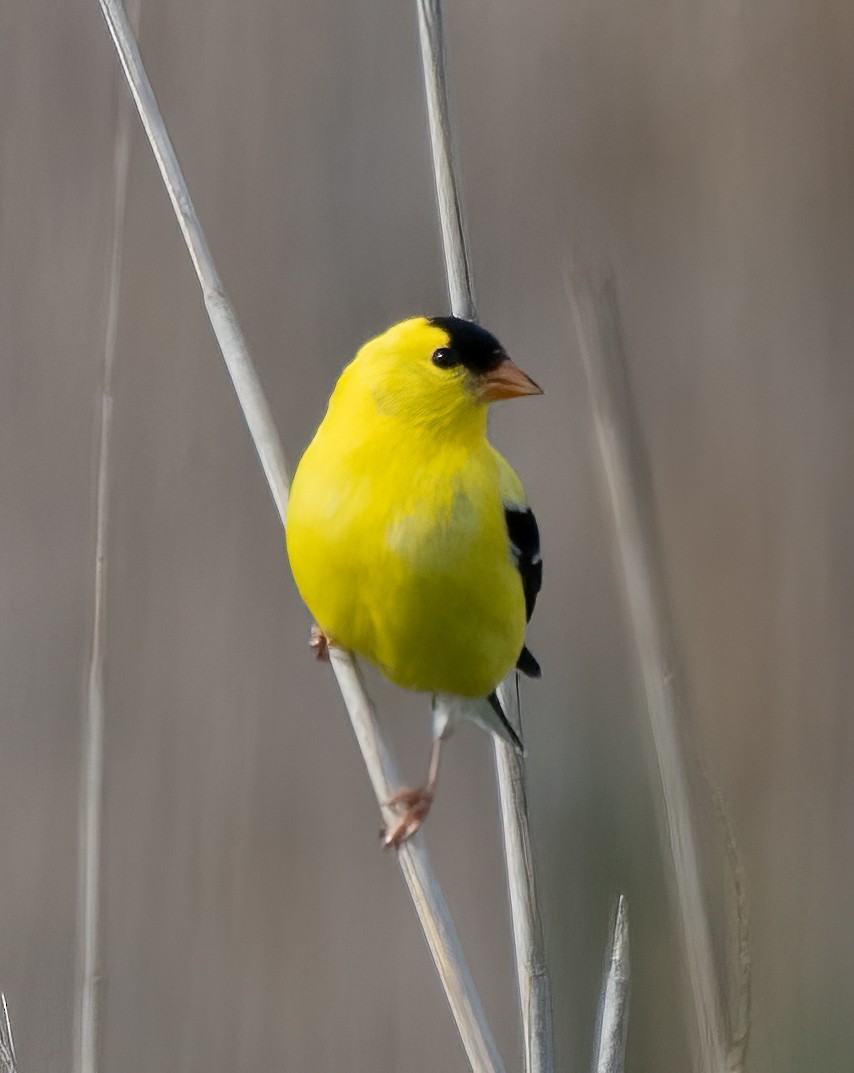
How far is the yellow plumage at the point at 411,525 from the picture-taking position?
1.68 metres

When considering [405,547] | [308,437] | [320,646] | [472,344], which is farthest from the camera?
[308,437]

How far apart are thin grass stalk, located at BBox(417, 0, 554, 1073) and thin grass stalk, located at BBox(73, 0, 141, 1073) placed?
470mm

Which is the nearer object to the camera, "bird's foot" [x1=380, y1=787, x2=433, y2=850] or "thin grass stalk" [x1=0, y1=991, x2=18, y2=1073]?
"thin grass stalk" [x1=0, y1=991, x2=18, y2=1073]

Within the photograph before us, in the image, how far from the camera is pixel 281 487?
1768 millimetres

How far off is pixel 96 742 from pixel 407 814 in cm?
47

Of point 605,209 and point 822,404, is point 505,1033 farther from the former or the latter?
point 605,209

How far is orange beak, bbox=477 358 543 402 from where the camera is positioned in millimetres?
1810

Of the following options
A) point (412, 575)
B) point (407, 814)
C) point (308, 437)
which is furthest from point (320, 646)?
point (308, 437)

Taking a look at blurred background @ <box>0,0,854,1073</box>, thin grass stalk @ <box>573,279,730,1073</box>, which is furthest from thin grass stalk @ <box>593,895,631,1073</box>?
blurred background @ <box>0,0,854,1073</box>

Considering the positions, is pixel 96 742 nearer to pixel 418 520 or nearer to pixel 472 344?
pixel 418 520

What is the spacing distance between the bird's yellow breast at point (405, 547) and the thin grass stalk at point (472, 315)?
7.0 inches

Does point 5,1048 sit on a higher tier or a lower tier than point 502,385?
lower

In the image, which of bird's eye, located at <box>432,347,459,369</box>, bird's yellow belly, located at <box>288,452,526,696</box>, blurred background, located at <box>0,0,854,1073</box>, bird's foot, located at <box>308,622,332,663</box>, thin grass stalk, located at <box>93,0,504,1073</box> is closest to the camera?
thin grass stalk, located at <box>93,0,504,1073</box>

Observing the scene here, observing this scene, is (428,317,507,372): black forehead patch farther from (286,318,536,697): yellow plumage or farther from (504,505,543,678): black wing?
(504,505,543,678): black wing
